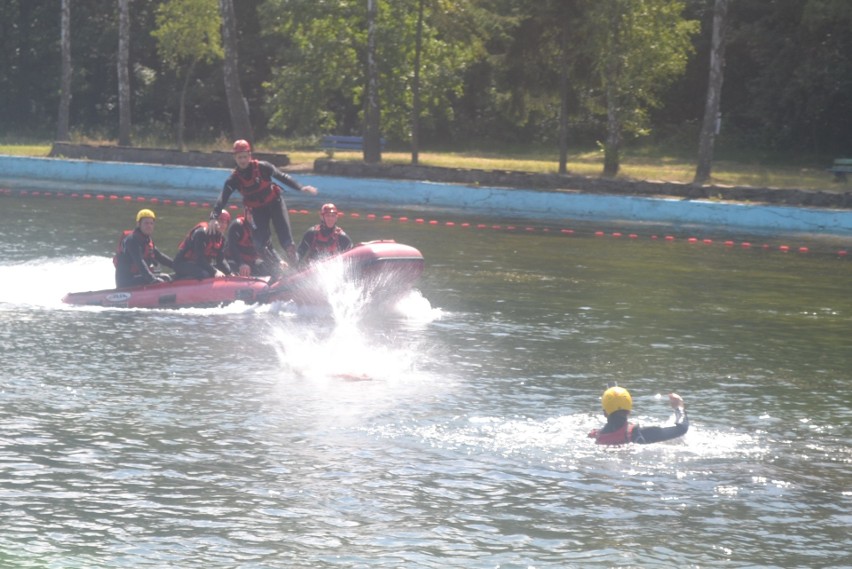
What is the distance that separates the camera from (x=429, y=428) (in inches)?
453

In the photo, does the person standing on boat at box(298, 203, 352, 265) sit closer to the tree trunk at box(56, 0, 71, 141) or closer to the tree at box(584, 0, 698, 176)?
the tree at box(584, 0, 698, 176)

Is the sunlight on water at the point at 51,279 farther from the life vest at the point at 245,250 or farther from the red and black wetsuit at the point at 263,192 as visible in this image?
the red and black wetsuit at the point at 263,192

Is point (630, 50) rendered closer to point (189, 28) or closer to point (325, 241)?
point (189, 28)

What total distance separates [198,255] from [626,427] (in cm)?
809

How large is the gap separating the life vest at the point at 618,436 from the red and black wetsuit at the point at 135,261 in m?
7.89

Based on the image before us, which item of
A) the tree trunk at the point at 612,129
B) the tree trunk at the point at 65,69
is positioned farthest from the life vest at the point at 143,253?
the tree trunk at the point at 65,69

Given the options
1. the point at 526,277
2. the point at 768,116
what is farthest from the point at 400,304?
the point at 768,116

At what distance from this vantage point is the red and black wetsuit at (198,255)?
17453mm

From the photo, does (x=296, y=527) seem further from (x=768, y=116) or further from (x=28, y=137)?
(x=28, y=137)

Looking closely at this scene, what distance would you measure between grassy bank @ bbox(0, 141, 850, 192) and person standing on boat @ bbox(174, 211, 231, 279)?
749 inches

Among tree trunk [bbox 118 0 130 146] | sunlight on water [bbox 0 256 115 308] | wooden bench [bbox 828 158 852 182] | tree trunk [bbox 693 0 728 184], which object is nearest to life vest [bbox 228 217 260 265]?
sunlight on water [bbox 0 256 115 308]

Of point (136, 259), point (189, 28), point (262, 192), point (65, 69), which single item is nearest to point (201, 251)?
point (136, 259)

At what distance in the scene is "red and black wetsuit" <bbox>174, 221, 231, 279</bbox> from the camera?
17.5 m

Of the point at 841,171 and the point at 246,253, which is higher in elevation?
the point at 841,171
